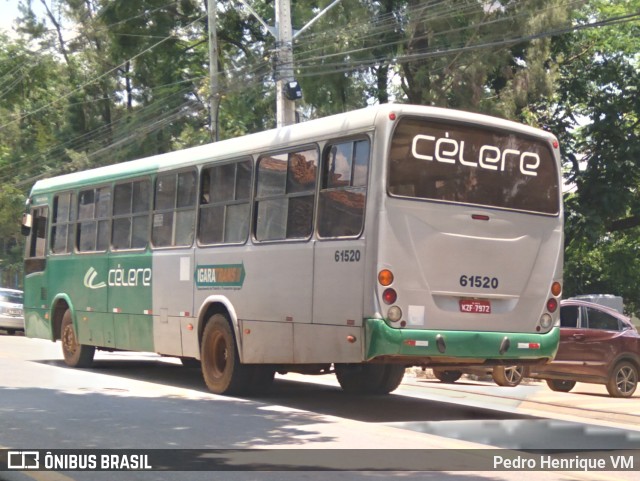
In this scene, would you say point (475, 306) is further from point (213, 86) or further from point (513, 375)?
point (213, 86)

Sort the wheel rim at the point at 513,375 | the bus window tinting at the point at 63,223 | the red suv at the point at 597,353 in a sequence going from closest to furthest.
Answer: the red suv at the point at 597,353 → the wheel rim at the point at 513,375 → the bus window tinting at the point at 63,223

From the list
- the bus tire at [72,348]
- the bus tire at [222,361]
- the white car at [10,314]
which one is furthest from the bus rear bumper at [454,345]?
the white car at [10,314]

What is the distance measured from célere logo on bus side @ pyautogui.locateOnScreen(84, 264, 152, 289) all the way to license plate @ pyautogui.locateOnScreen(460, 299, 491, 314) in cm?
567

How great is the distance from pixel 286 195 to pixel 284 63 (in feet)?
31.4

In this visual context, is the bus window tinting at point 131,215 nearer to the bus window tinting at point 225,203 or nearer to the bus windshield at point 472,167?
the bus window tinting at point 225,203

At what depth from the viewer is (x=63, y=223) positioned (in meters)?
18.1

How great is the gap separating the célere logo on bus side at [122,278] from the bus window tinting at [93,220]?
0.48 metres

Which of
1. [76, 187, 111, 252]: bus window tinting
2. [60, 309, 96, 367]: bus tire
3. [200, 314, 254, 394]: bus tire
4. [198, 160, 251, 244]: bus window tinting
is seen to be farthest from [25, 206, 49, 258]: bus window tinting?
[200, 314, 254, 394]: bus tire

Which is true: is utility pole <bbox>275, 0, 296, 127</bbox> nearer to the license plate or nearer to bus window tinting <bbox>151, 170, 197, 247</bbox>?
bus window tinting <bbox>151, 170, 197, 247</bbox>

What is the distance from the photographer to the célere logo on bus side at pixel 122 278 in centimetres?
1530

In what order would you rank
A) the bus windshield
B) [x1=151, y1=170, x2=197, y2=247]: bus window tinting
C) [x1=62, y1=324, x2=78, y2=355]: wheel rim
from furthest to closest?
[x1=62, y1=324, x2=78, y2=355]: wheel rim, [x1=151, y1=170, x2=197, y2=247]: bus window tinting, the bus windshield

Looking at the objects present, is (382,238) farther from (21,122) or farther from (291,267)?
(21,122)

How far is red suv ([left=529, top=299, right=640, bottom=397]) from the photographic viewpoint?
16531mm

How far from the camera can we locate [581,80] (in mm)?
27891
